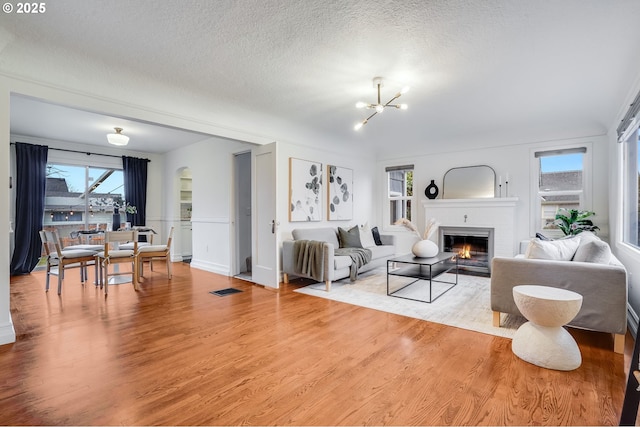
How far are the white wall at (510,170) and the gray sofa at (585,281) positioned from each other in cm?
253

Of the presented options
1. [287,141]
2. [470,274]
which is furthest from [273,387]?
[470,274]

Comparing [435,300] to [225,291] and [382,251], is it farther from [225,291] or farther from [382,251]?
[225,291]

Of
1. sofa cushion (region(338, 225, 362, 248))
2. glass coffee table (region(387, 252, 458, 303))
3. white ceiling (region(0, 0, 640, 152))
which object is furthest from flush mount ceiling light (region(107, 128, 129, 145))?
glass coffee table (region(387, 252, 458, 303))

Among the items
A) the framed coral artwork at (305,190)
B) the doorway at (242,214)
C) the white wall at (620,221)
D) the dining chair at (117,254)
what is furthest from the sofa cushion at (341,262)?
the white wall at (620,221)

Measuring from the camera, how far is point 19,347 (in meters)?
2.41

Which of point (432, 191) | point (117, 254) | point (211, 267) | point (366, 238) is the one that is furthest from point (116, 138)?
point (432, 191)

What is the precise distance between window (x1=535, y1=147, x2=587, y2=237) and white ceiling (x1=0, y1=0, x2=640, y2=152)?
664mm

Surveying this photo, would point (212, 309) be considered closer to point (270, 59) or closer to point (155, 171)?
point (270, 59)

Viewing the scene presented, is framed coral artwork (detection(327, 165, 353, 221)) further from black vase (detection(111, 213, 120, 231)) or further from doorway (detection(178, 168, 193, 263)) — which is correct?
black vase (detection(111, 213, 120, 231))

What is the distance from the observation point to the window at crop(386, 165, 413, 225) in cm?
652

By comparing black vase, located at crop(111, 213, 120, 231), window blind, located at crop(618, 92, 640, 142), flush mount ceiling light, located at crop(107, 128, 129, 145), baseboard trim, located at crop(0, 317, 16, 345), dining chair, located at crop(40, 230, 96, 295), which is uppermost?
flush mount ceiling light, located at crop(107, 128, 129, 145)

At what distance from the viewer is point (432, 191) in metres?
5.96

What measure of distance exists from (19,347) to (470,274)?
221 inches

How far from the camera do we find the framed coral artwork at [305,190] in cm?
491
